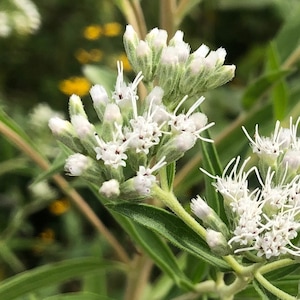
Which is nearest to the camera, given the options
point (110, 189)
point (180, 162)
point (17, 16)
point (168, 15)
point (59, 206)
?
point (110, 189)

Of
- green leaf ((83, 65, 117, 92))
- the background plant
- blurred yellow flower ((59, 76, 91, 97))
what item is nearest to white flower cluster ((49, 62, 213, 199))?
the background plant

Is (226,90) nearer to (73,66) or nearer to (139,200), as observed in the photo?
(73,66)

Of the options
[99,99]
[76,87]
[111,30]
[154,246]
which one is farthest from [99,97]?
[111,30]

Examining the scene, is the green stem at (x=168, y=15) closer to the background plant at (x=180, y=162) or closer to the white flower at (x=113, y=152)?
the background plant at (x=180, y=162)

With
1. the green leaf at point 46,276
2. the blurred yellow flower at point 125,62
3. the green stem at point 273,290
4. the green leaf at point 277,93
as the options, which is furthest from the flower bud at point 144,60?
the blurred yellow flower at point 125,62

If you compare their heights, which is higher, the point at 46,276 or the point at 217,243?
the point at 217,243

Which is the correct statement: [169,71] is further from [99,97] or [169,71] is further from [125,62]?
[125,62]

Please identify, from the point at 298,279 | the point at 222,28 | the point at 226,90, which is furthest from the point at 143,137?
the point at 222,28
